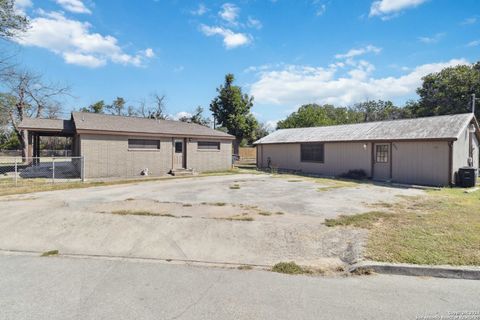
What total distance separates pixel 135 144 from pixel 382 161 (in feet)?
50.1

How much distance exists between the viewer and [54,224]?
22.5 ft

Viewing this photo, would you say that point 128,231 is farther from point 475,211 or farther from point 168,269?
point 475,211

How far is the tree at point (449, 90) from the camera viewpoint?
2912 cm

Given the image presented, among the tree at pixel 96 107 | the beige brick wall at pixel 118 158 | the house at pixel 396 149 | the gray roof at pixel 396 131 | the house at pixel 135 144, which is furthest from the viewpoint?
the tree at pixel 96 107

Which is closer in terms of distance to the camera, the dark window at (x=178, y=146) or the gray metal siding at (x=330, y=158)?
the gray metal siding at (x=330, y=158)

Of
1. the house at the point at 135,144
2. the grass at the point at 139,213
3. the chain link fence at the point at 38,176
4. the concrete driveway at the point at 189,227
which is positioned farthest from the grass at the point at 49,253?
the house at the point at 135,144

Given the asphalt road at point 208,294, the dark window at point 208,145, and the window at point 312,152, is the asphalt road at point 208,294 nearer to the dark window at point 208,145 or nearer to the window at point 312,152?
the dark window at point 208,145

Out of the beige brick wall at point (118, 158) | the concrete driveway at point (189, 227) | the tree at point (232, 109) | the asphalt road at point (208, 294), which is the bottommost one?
the asphalt road at point (208, 294)

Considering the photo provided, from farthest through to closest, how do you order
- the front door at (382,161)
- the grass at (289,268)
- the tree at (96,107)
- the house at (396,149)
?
the tree at (96,107), the front door at (382,161), the house at (396,149), the grass at (289,268)

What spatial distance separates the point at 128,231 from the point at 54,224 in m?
2.08

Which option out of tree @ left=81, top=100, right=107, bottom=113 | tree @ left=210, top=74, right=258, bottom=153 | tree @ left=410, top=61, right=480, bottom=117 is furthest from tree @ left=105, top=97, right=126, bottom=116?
tree @ left=410, top=61, right=480, bottom=117

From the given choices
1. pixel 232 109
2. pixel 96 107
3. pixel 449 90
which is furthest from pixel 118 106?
pixel 449 90

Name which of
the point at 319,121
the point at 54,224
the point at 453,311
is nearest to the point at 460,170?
the point at 453,311

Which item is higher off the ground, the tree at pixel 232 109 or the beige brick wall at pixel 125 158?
the tree at pixel 232 109
